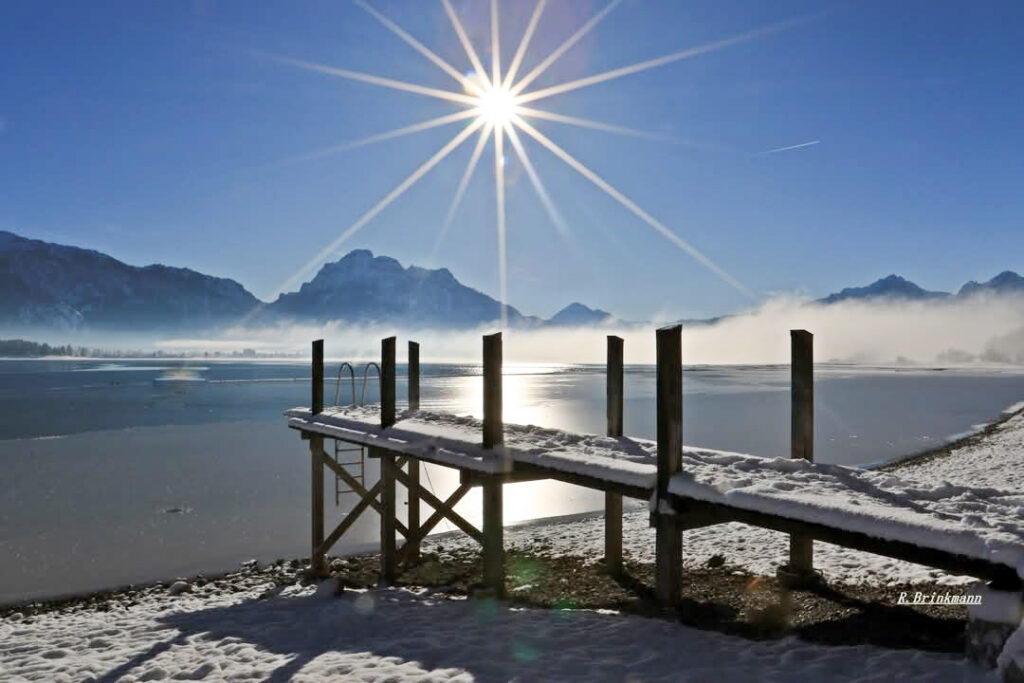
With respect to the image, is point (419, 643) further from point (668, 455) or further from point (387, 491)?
point (387, 491)

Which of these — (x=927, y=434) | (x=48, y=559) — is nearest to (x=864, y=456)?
(x=927, y=434)

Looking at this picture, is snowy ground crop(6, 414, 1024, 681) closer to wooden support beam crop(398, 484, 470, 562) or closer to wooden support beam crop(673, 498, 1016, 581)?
wooden support beam crop(673, 498, 1016, 581)

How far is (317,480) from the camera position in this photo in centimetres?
1405

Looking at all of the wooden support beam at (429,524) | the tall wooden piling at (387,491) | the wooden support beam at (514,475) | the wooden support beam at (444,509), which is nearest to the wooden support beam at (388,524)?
the tall wooden piling at (387,491)

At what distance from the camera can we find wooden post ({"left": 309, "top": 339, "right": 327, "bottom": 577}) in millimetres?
13391

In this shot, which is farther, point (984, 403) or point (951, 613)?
point (984, 403)

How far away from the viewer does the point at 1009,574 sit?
4.79 m

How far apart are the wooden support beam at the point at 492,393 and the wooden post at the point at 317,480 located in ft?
16.6

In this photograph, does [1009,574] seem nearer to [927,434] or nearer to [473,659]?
[473,659]

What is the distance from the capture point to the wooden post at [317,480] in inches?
527

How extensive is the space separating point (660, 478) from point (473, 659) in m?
2.61

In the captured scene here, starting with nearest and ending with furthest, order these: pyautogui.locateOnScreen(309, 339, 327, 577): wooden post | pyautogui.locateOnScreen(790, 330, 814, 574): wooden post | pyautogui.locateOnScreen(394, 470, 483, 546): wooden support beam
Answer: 1. pyautogui.locateOnScreen(790, 330, 814, 574): wooden post
2. pyautogui.locateOnScreen(394, 470, 483, 546): wooden support beam
3. pyautogui.locateOnScreen(309, 339, 327, 577): wooden post

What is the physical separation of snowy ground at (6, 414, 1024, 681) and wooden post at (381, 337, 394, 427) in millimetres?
2944

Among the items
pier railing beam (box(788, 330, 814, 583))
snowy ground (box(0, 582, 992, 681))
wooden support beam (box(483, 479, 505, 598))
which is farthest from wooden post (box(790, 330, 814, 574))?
wooden support beam (box(483, 479, 505, 598))
